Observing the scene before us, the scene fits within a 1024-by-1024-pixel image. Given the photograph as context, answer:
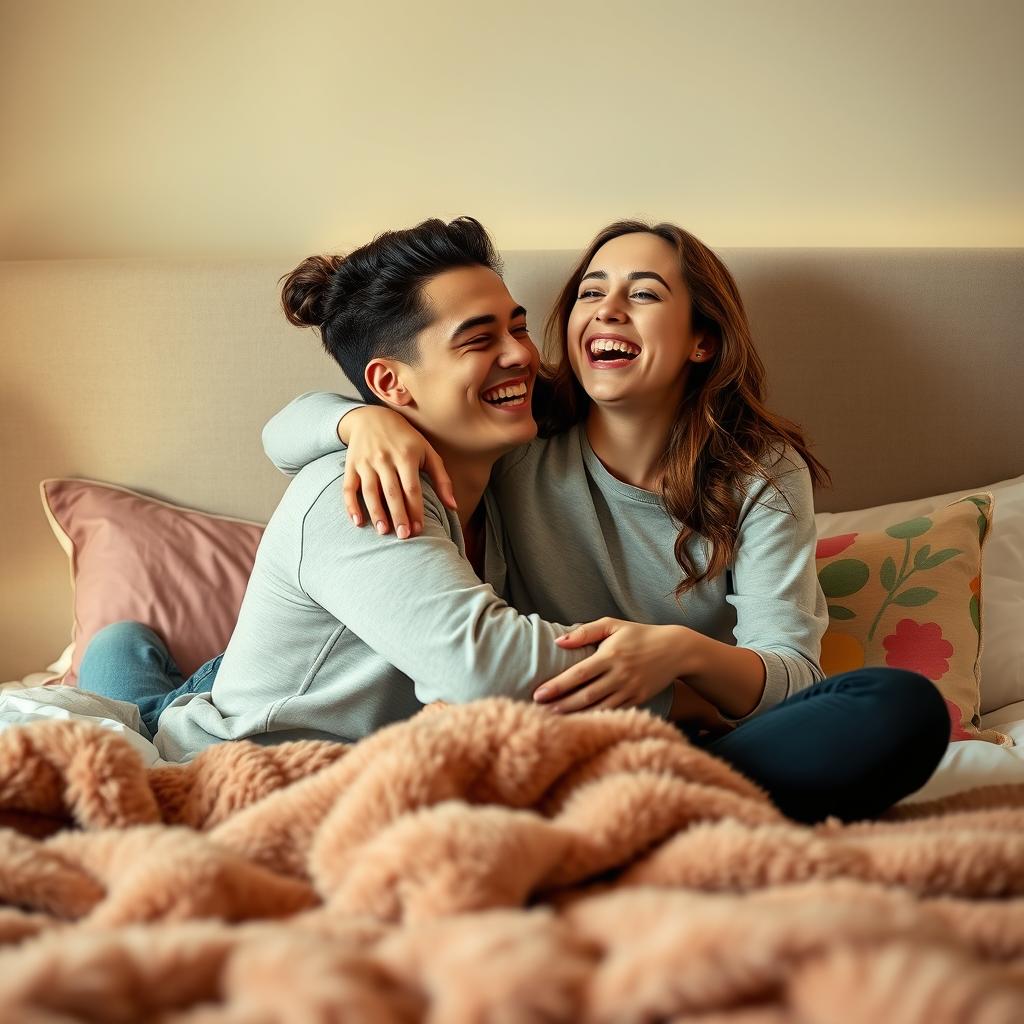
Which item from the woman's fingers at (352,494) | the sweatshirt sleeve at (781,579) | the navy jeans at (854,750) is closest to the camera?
the navy jeans at (854,750)

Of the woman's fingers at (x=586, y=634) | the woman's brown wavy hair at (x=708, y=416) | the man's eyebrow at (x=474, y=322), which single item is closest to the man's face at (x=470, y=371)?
the man's eyebrow at (x=474, y=322)

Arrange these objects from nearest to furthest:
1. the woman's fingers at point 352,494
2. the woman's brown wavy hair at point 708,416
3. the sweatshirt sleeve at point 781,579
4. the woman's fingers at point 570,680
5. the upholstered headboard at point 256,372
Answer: the woman's fingers at point 570,680
the woman's fingers at point 352,494
the sweatshirt sleeve at point 781,579
the woman's brown wavy hair at point 708,416
the upholstered headboard at point 256,372

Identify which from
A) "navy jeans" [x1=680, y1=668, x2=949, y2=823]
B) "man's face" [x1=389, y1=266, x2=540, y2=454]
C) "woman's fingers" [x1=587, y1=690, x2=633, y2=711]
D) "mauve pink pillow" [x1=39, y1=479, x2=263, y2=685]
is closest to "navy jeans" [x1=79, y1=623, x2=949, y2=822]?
"navy jeans" [x1=680, y1=668, x2=949, y2=823]

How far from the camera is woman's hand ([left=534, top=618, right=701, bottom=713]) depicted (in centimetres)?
118

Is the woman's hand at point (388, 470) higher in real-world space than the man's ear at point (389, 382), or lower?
lower

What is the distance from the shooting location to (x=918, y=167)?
7.14 ft

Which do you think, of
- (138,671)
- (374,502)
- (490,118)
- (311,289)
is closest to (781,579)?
(374,502)

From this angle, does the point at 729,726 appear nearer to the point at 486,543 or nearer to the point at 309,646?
the point at 486,543

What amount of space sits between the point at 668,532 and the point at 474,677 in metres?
0.52

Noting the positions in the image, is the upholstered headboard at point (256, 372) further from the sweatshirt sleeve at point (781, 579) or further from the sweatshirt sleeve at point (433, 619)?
the sweatshirt sleeve at point (433, 619)

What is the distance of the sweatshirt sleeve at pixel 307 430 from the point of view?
4.88 ft

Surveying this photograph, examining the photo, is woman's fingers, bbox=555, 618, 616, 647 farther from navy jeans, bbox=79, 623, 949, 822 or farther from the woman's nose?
the woman's nose

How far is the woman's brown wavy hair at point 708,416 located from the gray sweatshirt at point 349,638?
0.29 metres

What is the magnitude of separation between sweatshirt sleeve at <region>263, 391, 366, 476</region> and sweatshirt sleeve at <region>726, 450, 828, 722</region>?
0.60 meters
